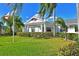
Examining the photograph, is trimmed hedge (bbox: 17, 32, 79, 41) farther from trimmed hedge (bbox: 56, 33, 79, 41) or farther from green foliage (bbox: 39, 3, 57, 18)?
green foliage (bbox: 39, 3, 57, 18)

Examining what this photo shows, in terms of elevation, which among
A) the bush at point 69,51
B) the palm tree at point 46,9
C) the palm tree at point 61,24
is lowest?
the bush at point 69,51

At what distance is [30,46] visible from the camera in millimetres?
2699

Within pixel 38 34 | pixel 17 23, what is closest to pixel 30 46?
pixel 38 34

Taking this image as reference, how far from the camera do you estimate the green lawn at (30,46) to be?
106 inches

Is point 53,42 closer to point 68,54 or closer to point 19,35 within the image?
point 68,54

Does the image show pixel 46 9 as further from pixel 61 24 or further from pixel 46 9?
pixel 61 24

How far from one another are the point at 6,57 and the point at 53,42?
530 millimetres

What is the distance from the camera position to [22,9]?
8.97 ft

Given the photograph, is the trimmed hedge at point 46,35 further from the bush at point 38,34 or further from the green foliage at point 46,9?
the green foliage at point 46,9

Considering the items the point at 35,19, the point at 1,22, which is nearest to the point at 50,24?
the point at 35,19

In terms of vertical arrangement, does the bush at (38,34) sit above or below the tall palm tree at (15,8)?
below

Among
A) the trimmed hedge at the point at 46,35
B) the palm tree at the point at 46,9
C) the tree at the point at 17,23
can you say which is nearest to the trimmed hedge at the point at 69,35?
the trimmed hedge at the point at 46,35

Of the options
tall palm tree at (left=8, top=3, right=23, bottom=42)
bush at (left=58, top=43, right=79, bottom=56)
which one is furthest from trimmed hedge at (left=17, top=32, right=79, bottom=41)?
tall palm tree at (left=8, top=3, right=23, bottom=42)

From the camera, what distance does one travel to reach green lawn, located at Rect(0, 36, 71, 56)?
2682 mm
